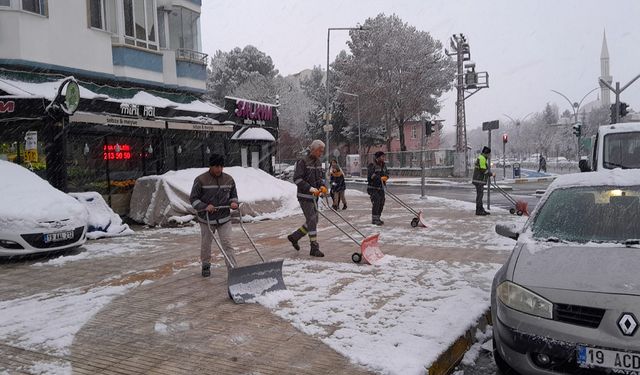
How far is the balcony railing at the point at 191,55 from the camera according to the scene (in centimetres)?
1989

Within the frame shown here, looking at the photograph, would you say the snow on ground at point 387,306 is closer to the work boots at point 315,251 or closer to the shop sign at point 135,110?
the work boots at point 315,251

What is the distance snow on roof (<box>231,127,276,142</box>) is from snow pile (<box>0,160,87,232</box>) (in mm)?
12587

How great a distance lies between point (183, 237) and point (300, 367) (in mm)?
→ 7487

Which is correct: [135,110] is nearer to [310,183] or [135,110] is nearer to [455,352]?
[310,183]

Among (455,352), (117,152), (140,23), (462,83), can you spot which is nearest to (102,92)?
(117,152)

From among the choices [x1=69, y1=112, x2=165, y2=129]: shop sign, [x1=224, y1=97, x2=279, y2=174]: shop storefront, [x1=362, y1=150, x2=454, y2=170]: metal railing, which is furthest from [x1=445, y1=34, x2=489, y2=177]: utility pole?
[x1=69, y1=112, x2=165, y2=129]: shop sign

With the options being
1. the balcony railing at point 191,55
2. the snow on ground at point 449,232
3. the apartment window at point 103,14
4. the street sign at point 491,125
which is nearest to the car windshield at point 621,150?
the snow on ground at point 449,232

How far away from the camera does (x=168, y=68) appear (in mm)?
18781

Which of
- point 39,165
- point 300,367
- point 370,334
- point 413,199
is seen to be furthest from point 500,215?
point 39,165

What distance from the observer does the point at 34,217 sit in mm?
8102

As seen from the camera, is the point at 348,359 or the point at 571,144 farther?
the point at 571,144

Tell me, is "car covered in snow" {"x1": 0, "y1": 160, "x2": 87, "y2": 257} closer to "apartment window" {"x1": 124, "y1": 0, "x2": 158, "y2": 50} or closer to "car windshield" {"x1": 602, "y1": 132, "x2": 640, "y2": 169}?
"apartment window" {"x1": 124, "y1": 0, "x2": 158, "y2": 50}

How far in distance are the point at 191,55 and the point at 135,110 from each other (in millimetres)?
7294

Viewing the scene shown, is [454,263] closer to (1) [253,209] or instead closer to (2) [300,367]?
(2) [300,367]
